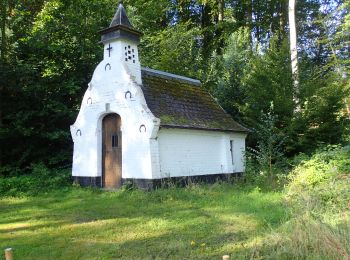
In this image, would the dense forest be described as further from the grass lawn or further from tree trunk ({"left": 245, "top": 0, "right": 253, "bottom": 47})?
tree trunk ({"left": 245, "top": 0, "right": 253, "bottom": 47})

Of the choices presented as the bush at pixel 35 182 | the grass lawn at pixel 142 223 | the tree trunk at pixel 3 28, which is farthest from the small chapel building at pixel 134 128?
the tree trunk at pixel 3 28

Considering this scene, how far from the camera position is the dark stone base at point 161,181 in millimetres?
13532

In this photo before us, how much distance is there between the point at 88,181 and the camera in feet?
50.0

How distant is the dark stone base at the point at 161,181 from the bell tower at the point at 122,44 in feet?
12.5

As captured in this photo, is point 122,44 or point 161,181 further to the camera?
point 122,44

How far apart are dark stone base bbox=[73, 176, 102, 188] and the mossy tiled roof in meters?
3.55

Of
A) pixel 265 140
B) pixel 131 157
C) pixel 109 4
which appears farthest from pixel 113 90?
pixel 109 4

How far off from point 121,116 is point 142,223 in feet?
20.3

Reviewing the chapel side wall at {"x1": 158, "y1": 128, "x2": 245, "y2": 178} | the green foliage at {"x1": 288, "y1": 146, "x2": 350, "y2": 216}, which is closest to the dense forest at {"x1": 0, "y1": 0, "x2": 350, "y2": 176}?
the chapel side wall at {"x1": 158, "y1": 128, "x2": 245, "y2": 178}

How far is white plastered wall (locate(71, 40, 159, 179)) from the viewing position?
13716mm

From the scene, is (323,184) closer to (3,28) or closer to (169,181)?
(169,181)

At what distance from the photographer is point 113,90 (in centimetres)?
1479

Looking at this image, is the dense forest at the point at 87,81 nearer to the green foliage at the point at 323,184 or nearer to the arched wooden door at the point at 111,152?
the green foliage at the point at 323,184

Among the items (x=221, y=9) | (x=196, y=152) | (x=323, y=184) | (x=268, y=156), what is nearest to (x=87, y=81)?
(x=196, y=152)
